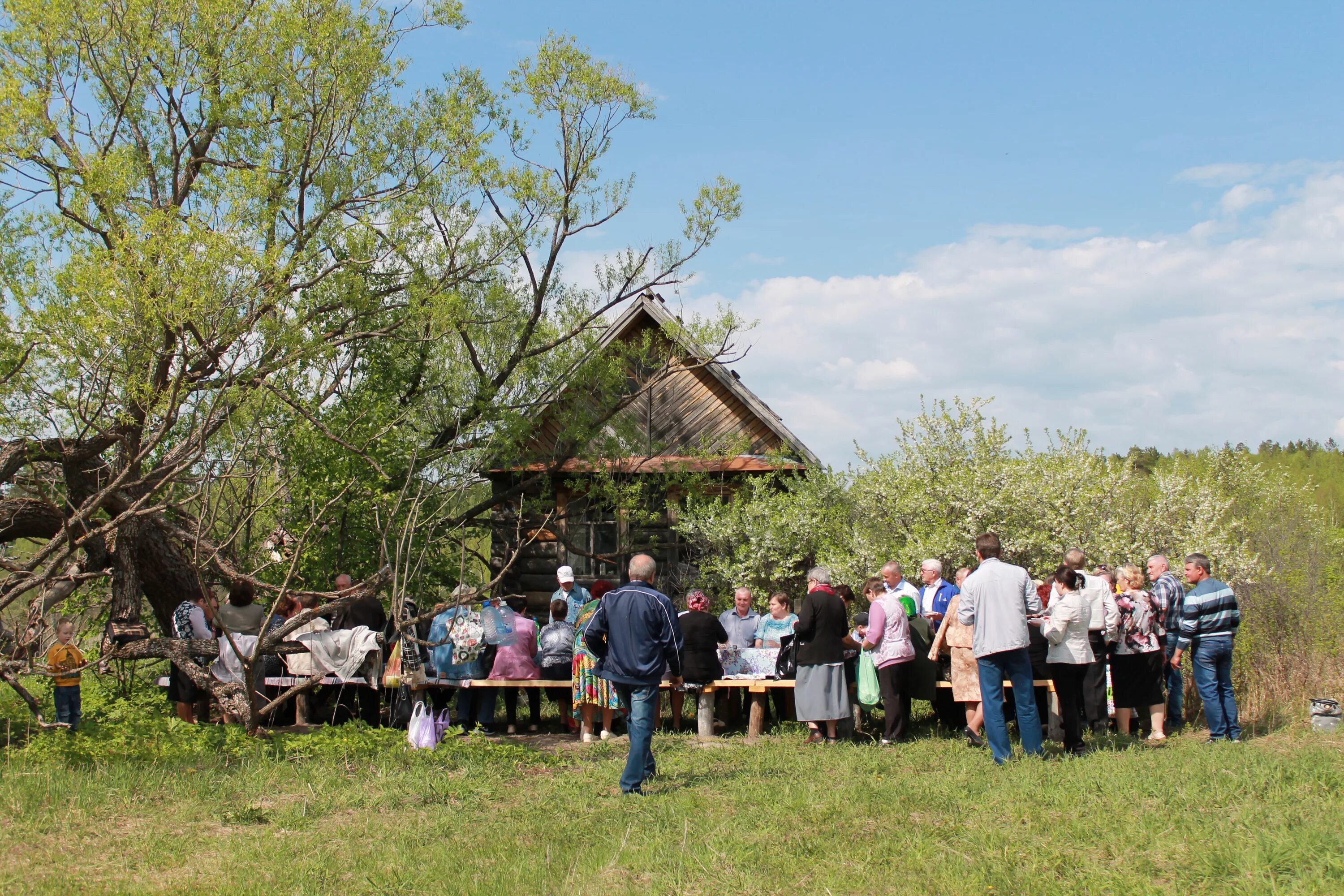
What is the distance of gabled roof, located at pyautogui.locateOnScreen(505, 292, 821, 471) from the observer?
55.8 feet

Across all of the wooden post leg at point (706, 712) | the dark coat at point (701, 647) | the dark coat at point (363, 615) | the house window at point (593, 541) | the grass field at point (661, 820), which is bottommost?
the grass field at point (661, 820)

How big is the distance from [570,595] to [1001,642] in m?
5.36

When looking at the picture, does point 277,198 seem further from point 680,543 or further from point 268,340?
point 680,543

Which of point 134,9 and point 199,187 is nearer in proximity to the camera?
point 134,9

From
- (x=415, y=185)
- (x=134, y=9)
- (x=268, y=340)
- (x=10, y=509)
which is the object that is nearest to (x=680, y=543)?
(x=415, y=185)

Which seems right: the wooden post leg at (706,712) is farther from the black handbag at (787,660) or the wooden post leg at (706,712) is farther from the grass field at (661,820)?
the grass field at (661,820)

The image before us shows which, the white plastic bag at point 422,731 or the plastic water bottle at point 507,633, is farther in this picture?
the plastic water bottle at point 507,633

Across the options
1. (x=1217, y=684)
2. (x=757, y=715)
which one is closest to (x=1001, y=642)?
(x=1217, y=684)

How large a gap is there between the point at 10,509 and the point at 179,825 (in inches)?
260

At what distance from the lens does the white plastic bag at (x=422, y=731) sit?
29.2ft

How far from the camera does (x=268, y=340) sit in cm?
1126

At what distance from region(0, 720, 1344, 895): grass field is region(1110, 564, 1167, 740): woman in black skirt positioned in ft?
2.15

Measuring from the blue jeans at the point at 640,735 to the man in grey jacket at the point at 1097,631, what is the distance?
389cm

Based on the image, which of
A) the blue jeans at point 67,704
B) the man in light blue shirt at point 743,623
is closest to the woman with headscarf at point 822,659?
the man in light blue shirt at point 743,623
